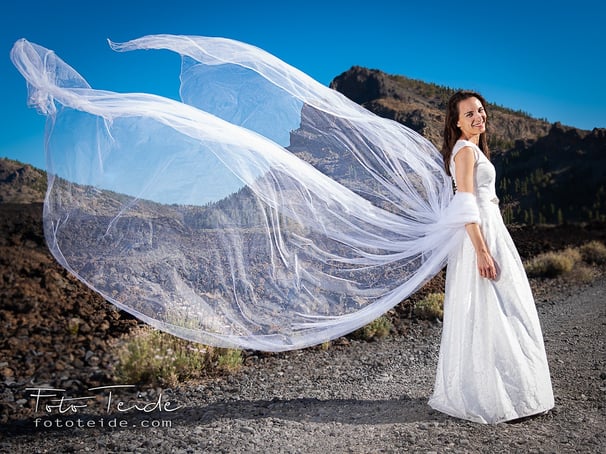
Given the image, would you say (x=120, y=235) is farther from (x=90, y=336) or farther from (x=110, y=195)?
(x=90, y=336)

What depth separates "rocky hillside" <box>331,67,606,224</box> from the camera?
30156 mm

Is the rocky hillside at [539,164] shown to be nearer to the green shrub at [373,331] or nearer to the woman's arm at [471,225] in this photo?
the green shrub at [373,331]

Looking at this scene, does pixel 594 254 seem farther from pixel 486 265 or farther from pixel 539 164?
pixel 539 164

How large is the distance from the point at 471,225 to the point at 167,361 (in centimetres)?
326

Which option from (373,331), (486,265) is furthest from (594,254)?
(486,265)

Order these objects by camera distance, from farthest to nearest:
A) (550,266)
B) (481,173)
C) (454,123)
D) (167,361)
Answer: (550,266) < (167,361) < (454,123) < (481,173)

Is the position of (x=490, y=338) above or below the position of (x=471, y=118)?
below

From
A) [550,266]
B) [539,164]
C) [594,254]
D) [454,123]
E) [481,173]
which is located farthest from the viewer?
[539,164]

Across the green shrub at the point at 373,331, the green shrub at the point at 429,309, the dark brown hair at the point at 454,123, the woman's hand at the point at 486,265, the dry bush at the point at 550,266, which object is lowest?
the green shrub at the point at 373,331

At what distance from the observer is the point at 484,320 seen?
146 inches

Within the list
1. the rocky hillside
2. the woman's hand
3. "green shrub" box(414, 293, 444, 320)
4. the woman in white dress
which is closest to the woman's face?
the woman in white dress
